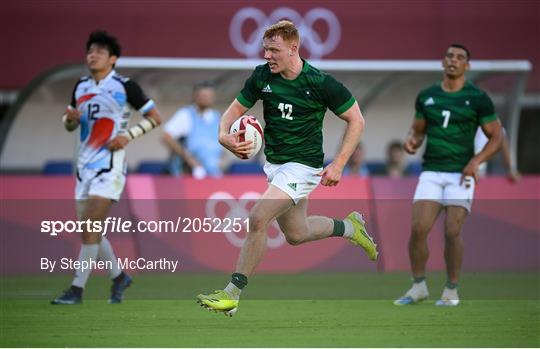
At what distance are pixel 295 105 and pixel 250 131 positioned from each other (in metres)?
0.46

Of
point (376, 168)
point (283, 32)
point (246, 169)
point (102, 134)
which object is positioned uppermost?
point (283, 32)

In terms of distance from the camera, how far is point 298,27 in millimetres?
22422

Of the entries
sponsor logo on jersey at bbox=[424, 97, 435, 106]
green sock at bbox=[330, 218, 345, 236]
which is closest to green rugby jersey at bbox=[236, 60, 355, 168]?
green sock at bbox=[330, 218, 345, 236]

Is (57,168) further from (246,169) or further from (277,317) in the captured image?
(277,317)

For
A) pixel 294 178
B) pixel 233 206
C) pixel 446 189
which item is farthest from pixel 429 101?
pixel 233 206

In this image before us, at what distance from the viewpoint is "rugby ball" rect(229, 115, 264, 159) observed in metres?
10.9

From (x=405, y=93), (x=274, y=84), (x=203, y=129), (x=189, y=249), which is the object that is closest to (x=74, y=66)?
(x=203, y=129)

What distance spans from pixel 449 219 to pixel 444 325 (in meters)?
2.39

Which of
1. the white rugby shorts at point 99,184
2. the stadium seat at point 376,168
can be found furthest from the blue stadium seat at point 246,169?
the white rugby shorts at point 99,184

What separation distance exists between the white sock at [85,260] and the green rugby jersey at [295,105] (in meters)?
2.63

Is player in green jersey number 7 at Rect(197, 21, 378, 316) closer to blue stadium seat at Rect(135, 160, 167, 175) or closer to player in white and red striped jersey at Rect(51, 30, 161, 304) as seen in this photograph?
player in white and red striped jersey at Rect(51, 30, 161, 304)

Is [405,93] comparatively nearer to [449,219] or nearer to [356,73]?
[356,73]

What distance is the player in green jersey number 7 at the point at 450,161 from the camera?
13.2 meters

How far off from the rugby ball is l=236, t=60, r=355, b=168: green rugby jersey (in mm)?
149
